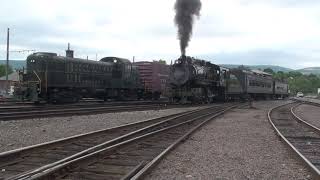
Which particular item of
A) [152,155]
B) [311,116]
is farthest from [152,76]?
[152,155]

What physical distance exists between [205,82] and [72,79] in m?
9.72

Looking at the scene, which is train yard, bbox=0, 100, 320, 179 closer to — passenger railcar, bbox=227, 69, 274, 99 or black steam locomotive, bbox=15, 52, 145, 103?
black steam locomotive, bbox=15, 52, 145, 103

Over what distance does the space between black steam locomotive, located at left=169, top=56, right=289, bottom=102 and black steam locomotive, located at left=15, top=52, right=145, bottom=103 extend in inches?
188

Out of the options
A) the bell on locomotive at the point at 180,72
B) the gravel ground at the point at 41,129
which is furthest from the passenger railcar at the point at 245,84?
the gravel ground at the point at 41,129

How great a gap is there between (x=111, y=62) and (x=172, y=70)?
5327mm

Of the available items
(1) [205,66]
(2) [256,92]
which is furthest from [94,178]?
(2) [256,92]

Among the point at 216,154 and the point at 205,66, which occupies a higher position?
the point at 205,66

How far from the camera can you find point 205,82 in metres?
33.8

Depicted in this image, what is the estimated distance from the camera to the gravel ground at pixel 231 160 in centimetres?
797

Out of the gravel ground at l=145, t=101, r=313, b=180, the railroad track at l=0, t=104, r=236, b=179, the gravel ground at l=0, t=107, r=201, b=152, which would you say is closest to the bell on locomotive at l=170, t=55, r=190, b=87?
the gravel ground at l=0, t=107, r=201, b=152

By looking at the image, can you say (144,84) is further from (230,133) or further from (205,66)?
(230,133)

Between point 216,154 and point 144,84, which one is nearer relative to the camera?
point 216,154

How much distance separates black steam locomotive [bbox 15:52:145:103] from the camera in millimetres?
27797

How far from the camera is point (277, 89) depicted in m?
66.0
